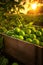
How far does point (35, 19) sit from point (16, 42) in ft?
5.03

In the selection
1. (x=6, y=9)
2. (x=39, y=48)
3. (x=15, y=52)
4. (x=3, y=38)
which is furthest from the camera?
(x=6, y=9)

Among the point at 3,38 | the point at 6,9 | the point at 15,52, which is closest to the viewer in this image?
the point at 15,52

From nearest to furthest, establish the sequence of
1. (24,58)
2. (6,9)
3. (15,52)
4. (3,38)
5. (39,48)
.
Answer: (39,48), (24,58), (15,52), (3,38), (6,9)

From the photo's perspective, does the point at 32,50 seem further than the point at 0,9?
No

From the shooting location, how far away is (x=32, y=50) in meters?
1.63

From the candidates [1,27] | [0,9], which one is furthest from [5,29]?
[0,9]

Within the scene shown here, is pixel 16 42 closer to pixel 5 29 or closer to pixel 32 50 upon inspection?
pixel 32 50

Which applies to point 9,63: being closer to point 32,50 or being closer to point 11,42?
point 11,42

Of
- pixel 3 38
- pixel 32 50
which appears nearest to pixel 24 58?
pixel 32 50

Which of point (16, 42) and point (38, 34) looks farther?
point (38, 34)

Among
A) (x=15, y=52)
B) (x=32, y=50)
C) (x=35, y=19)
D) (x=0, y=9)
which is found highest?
(x=0, y=9)

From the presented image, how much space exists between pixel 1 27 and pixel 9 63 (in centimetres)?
57

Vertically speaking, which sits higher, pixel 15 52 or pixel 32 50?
pixel 32 50

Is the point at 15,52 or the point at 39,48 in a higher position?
the point at 39,48
